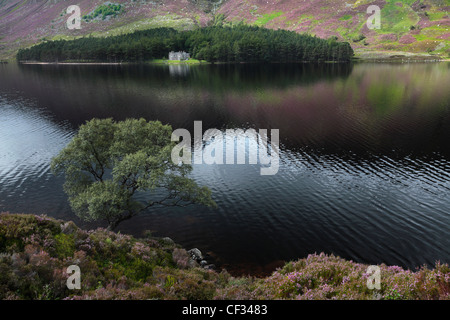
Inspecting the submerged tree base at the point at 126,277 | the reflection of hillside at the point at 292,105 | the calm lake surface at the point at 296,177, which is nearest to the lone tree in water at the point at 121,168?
the calm lake surface at the point at 296,177

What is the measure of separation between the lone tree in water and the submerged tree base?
8990mm

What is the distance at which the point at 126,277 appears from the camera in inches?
671

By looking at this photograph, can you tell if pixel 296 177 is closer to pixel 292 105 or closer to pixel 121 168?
pixel 121 168

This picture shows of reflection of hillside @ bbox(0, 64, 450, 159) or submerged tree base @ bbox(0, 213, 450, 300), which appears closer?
submerged tree base @ bbox(0, 213, 450, 300)

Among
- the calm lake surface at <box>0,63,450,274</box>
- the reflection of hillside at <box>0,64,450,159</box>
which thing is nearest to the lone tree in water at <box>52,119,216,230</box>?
the calm lake surface at <box>0,63,450,274</box>

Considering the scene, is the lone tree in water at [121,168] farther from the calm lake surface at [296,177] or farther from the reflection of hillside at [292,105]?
the reflection of hillside at [292,105]

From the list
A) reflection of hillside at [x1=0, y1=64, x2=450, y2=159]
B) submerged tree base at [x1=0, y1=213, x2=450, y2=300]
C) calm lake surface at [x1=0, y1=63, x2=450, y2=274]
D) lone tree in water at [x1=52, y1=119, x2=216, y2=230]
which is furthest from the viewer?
reflection of hillside at [x1=0, y1=64, x2=450, y2=159]

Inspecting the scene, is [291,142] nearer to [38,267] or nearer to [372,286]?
[372,286]

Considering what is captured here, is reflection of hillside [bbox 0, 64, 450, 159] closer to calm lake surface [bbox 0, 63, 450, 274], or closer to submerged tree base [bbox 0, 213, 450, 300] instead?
calm lake surface [bbox 0, 63, 450, 274]

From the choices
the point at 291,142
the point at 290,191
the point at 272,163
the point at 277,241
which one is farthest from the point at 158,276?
the point at 291,142

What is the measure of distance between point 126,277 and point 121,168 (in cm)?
1569

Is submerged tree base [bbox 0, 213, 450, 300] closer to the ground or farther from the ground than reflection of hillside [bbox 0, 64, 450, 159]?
closer to the ground

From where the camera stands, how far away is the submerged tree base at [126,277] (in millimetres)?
13789

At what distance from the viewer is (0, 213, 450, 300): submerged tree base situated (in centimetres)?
1379
